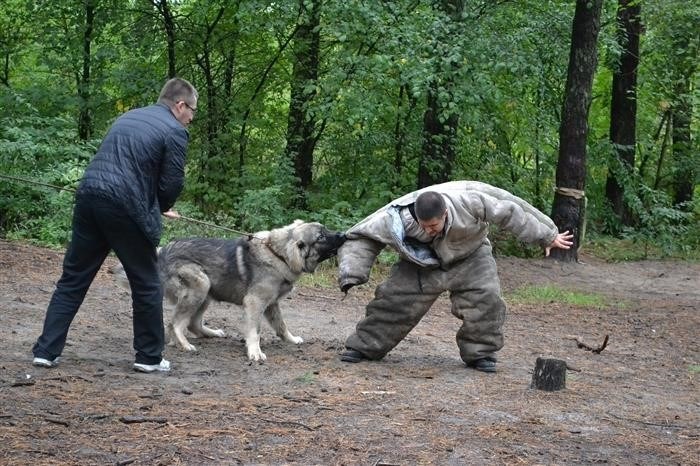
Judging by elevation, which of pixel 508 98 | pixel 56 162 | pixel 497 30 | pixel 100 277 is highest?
pixel 497 30

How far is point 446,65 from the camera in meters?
13.5

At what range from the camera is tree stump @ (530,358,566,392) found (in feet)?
21.8

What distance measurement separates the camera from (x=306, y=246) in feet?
25.8

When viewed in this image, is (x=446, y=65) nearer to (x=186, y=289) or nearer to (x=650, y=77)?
(x=186, y=289)

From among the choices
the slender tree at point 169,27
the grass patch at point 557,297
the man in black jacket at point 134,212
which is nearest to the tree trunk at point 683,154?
the grass patch at point 557,297

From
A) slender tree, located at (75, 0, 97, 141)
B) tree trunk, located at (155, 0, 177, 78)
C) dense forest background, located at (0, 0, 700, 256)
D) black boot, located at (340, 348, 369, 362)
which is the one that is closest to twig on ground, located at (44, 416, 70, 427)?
black boot, located at (340, 348, 369, 362)

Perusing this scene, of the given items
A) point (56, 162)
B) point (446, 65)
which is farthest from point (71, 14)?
point (446, 65)

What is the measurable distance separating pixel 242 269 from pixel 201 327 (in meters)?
0.88

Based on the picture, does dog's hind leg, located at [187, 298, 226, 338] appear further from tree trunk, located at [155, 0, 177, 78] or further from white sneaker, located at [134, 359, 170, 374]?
tree trunk, located at [155, 0, 177, 78]

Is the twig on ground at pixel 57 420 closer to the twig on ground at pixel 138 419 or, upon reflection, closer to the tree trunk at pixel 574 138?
the twig on ground at pixel 138 419

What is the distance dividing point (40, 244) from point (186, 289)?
5.98 metres

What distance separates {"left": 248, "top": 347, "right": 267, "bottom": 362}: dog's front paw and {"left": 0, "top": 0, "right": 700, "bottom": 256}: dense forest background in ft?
21.1

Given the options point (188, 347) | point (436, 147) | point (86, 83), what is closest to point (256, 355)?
point (188, 347)

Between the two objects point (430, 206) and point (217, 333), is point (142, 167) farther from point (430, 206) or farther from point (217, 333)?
point (217, 333)
